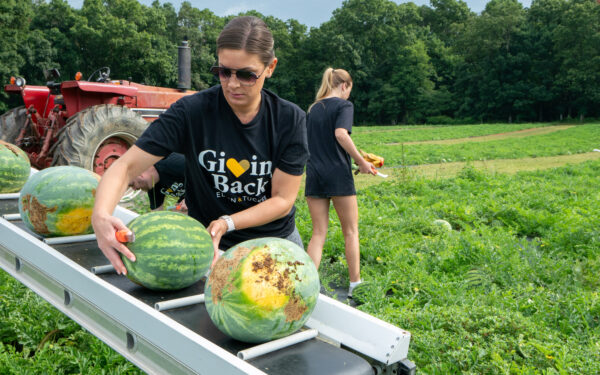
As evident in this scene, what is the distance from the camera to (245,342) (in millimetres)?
1793

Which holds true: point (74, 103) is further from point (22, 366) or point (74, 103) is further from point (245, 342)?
point (245, 342)

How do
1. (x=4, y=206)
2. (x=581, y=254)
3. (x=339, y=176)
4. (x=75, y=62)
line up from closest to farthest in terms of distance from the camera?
(x=4, y=206), (x=339, y=176), (x=581, y=254), (x=75, y=62)

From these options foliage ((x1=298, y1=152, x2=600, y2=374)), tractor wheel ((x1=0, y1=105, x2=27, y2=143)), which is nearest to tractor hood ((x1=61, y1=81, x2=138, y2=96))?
tractor wheel ((x1=0, y1=105, x2=27, y2=143))

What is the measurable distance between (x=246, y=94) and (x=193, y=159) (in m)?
0.50

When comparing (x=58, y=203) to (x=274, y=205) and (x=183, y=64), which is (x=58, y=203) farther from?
(x=183, y=64)

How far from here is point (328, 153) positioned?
4.71 m

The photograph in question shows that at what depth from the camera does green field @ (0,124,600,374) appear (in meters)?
3.15

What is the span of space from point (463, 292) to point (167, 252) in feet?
9.92

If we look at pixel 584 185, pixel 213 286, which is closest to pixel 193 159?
pixel 213 286

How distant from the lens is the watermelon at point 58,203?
114 inches

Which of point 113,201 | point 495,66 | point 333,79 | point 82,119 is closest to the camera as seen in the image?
point 113,201

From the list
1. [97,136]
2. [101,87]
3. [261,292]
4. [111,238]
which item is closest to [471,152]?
[101,87]

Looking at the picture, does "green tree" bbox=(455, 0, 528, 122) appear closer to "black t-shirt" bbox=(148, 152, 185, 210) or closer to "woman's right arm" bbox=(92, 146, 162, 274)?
"black t-shirt" bbox=(148, 152, 185, 210)

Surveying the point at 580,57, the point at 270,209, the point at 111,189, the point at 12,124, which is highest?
the point at 580,57
